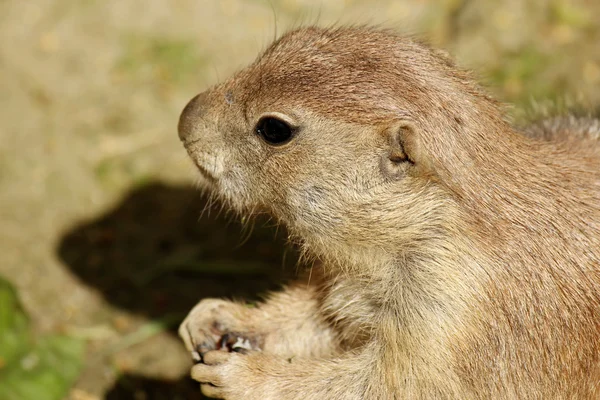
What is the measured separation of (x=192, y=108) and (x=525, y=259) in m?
1.55

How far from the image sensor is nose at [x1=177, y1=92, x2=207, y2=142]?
335 cm

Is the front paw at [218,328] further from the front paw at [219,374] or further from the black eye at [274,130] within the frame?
the black eye at [274,130]

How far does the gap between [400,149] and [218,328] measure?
4.46ft

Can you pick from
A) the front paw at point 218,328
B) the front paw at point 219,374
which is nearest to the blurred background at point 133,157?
the front paw at point 218,328

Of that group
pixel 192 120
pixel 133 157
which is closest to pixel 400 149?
pixel 192 120

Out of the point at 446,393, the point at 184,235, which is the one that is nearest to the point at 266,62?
the point at 446,393

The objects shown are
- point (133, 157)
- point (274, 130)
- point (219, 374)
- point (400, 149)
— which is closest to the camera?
point (400, 149)

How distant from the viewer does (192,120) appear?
11.0 ft

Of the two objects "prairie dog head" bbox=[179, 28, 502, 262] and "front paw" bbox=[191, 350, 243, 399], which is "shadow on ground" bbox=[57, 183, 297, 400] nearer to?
"front paw" bbox=[191, 350, 243, 399]

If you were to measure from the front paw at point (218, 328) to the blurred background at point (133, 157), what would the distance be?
0.58 meters

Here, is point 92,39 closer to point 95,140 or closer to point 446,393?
point 95,140

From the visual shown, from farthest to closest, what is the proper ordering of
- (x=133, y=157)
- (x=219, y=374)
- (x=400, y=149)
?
(x=133, y=157), (x=219, y=374), (x=400, y=149)

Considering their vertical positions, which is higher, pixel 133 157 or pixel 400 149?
pixel 133 157

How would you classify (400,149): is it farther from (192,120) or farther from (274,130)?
(192,120)
